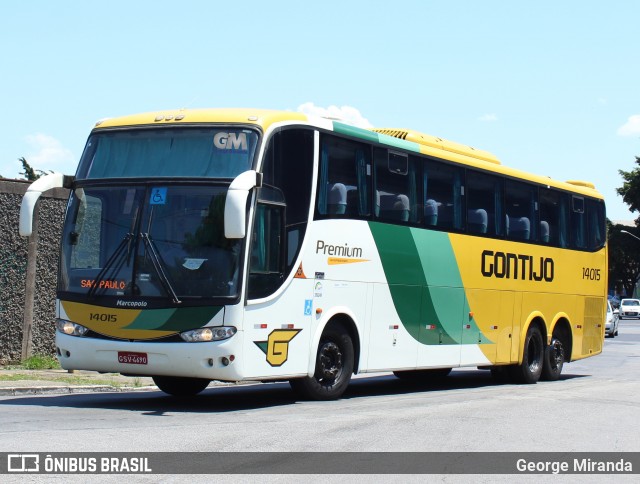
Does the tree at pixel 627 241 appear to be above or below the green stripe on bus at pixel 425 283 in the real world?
above

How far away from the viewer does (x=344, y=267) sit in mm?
14547

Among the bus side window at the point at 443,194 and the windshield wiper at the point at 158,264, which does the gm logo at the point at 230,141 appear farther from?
the bus side window at the point at 443,194

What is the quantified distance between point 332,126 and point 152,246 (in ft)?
10.2

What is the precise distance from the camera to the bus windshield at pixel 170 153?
1282 cm

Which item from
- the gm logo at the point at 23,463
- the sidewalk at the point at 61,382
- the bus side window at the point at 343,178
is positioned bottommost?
the gm logo at the point at 23,463

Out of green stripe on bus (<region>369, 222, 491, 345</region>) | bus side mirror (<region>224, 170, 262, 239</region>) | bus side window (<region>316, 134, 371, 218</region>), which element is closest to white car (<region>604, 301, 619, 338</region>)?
green stripe on bus (<region>369, 222, 491, 345</region>)

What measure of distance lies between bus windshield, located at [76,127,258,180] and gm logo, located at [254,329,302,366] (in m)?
1.98

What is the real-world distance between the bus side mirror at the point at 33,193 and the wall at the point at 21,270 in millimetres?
4580

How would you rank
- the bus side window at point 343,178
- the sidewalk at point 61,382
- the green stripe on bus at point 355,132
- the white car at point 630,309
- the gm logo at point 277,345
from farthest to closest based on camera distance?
1. the white car at point 630,309
2. the sidewalk at point 61,382
3. the green stripe on bus at point 355,132
4. the bus side window at point 343,178
5. the gm logo at point 277,345

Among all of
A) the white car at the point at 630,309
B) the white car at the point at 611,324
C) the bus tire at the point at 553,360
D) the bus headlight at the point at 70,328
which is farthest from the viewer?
the white car at the point at 630,309

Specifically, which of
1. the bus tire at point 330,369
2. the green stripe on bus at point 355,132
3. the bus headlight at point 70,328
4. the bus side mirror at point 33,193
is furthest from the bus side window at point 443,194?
the bus headlight at point 70,328

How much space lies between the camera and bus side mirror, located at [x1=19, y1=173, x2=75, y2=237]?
12.9 metres

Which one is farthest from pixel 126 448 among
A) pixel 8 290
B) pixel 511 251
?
pixel 511 251

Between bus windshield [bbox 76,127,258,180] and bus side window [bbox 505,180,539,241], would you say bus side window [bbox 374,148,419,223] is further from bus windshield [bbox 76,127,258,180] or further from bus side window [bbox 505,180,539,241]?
bus side window [bbox 505,180,539,241]
